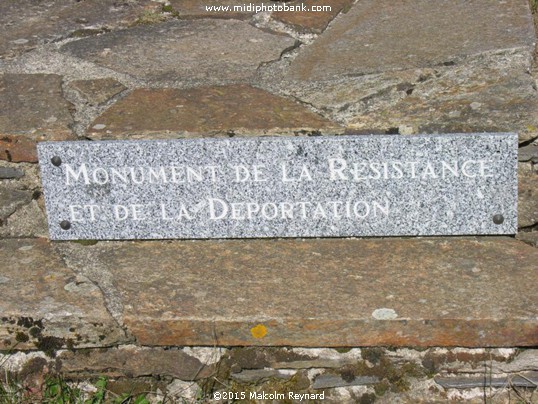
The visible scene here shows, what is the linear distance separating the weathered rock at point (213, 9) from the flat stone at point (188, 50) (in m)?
0.06

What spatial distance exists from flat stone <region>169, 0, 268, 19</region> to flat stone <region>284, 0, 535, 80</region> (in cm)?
31

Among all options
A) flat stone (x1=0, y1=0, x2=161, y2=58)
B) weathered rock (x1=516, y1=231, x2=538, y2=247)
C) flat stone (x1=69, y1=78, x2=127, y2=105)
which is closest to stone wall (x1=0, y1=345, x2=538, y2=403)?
weathered rock (x1=516, y1=231, x2=538, y2=247)

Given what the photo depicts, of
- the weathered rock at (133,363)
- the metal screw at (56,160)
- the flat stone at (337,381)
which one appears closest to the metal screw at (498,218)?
the flat stone at (337,381)

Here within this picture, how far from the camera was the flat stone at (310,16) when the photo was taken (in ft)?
8.50

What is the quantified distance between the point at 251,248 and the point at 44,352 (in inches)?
20.4

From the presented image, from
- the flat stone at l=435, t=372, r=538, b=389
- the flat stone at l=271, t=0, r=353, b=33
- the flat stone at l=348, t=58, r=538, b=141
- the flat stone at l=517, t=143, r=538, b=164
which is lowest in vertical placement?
the flat stone at l=435, t=372, r=538, b=389

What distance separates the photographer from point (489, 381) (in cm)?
169

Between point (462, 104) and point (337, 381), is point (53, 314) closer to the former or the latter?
point (337, 381)

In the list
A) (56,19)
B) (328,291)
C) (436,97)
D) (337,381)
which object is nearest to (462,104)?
(436,97)

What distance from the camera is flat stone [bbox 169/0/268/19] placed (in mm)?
2736

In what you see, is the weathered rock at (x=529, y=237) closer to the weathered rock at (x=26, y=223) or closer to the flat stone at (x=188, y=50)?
the flat stone at (x=188, y=50)

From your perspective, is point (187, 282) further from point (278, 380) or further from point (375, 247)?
point (375, 247)

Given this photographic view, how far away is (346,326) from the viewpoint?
168 centimetres

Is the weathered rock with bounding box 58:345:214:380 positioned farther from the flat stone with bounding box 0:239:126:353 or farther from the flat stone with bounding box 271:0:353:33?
the flat stone with bounding box 271:0:353:33
